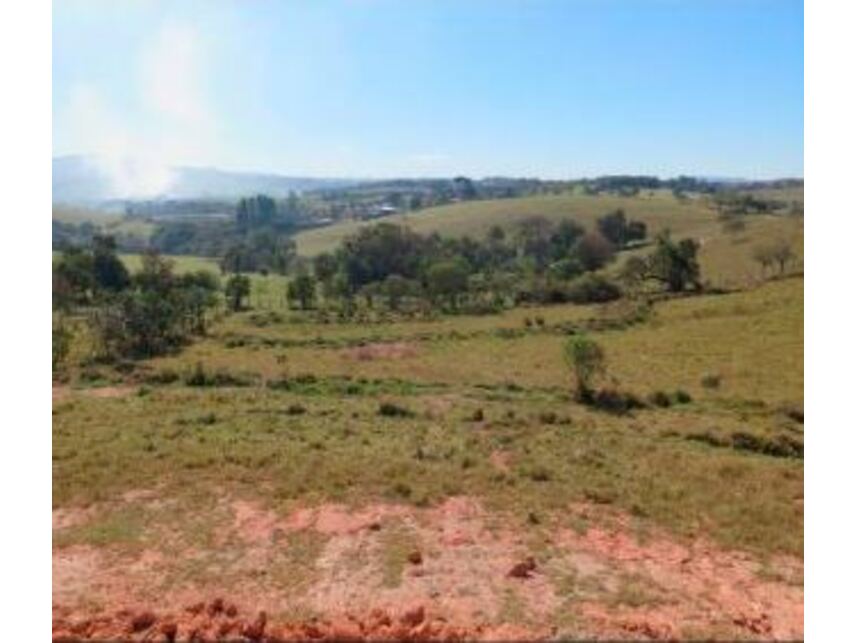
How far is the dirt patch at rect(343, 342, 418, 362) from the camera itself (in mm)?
37781

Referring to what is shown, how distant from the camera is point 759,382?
30.4 m

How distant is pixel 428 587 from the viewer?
12.2 meters

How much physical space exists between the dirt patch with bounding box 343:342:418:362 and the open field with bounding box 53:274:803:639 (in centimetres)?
686

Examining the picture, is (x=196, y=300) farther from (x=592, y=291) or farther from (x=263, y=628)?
(x=263, y=628)

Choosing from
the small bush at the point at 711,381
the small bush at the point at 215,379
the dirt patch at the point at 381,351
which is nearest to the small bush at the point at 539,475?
the small bush at the point at 711,381

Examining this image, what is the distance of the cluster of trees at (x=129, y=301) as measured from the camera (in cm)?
3881

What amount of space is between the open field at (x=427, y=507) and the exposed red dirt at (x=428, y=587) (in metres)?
0.04

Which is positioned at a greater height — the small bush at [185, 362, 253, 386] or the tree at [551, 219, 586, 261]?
the tree at [551, 219, 586, 261]

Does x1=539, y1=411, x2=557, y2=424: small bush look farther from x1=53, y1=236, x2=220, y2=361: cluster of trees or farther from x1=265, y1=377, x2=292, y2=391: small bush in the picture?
x1=53, y1=236, x2=220, y2=361: cluster of trees

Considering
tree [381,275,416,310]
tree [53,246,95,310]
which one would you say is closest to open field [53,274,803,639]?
tree [53,246,95,310]

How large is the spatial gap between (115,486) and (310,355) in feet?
69.2

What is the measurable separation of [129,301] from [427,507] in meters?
29.9
